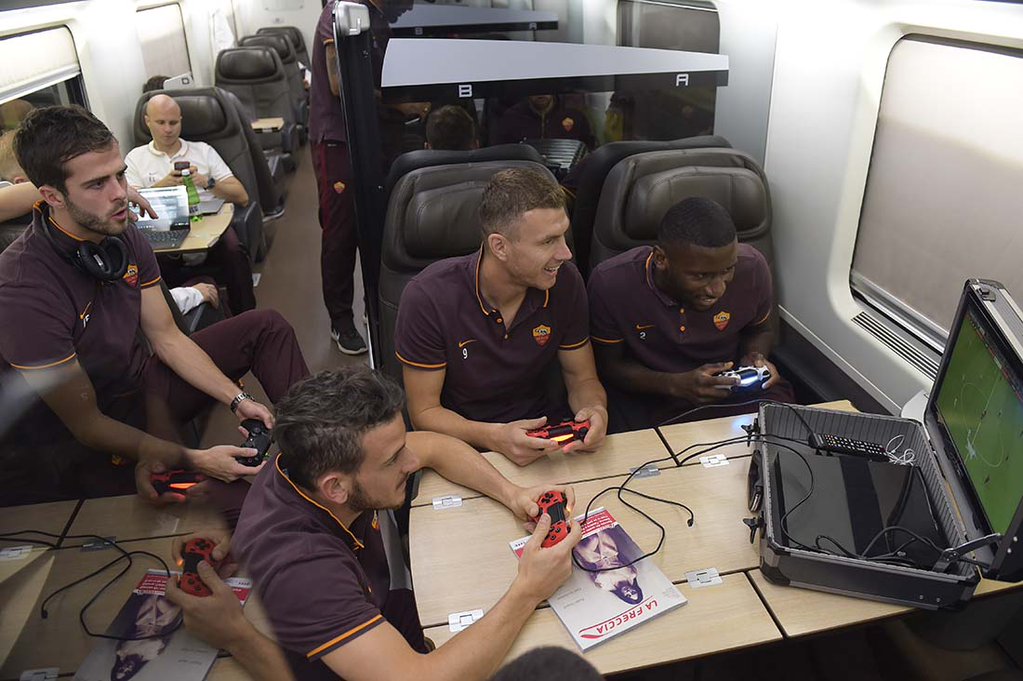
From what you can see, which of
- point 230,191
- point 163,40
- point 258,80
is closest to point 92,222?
point 230,191

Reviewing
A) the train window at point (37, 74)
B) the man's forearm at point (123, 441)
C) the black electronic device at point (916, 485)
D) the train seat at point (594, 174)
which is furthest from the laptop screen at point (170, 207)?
the black electronic device at point (916, 485)

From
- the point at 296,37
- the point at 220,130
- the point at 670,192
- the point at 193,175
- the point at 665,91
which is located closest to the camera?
the point at 670,192

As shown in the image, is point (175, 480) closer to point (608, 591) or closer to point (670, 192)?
point (608, 591)

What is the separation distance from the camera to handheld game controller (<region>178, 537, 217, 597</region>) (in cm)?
158

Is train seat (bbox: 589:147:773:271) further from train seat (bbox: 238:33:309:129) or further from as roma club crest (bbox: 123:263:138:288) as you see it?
train seat (bbox: 238:33:309:129)

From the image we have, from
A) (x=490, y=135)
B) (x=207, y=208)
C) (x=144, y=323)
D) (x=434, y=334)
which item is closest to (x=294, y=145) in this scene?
(x=207, y=208)

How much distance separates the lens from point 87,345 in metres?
2.30

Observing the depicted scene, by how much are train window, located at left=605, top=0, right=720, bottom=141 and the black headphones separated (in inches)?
90.4

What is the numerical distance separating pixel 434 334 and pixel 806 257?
1570 mm

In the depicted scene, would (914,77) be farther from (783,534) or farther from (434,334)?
(434,334)

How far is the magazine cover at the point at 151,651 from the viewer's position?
1.42 metres

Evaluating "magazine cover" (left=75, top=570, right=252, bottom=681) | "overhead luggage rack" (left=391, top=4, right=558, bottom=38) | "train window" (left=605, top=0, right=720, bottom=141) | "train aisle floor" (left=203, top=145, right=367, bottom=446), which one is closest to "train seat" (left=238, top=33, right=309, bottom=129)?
"train aisle floor" (left=203, top=145, right=367, bottom=446)

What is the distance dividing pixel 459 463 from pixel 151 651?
2.65 feet

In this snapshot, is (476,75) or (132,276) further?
(476,75)
